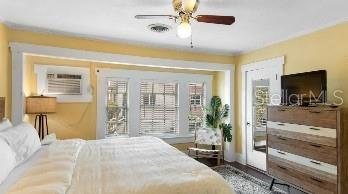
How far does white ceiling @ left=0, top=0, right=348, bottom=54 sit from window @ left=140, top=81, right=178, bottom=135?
1.30 metres

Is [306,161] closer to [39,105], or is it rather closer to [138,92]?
[138,92]

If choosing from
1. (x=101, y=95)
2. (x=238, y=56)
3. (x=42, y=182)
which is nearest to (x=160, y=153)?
(x=42, y=182)

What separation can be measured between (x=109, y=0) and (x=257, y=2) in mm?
1517

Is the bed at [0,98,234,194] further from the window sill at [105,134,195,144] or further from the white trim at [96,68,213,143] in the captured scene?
the window sill at [105,134,195,144]

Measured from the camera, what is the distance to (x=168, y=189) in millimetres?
1644

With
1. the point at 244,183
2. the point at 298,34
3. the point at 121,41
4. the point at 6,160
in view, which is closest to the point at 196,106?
the point at 244,183

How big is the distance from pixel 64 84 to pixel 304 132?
386 centimetres

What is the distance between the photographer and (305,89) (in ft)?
9.75

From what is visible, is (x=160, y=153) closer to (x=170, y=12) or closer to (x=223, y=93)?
(x=170, y=12)

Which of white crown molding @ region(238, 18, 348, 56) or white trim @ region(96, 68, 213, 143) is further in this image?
white trim @ region(96, 68, 213, 143)

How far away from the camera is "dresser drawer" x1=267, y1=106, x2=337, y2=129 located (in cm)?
246

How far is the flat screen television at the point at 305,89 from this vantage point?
278cm

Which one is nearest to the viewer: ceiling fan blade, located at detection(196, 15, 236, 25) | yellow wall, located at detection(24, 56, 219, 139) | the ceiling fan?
the ceiling fan

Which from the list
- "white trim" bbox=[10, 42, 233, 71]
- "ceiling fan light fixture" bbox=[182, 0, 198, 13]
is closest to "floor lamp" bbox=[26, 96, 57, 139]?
"white trim" bbox=[10, 42, 233, 71]
